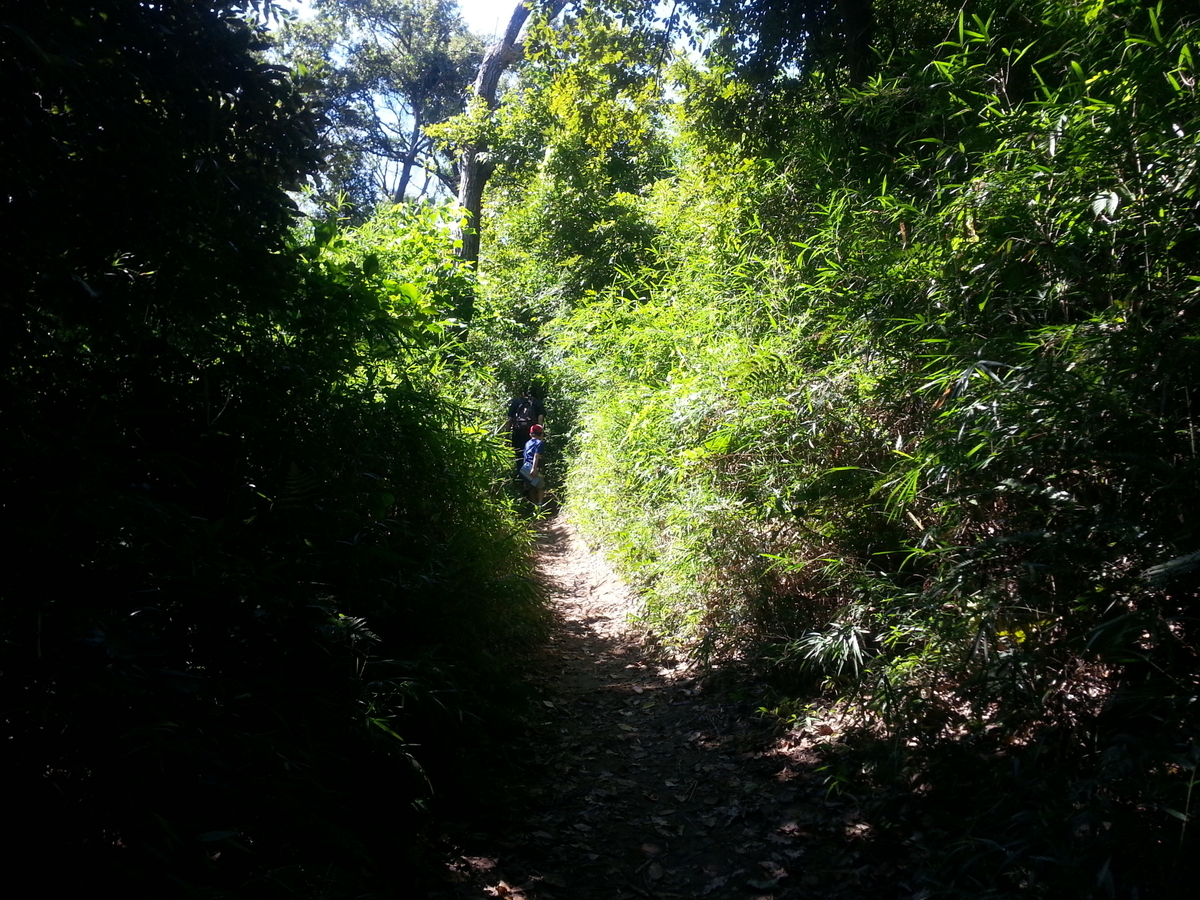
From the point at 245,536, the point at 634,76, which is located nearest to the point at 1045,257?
the point at 245,536

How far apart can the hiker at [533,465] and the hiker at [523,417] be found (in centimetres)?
40

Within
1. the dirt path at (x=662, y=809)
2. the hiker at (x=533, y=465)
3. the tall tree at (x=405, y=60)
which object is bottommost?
the dirt path at (x=662, y=809)

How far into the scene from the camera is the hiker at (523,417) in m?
10.5

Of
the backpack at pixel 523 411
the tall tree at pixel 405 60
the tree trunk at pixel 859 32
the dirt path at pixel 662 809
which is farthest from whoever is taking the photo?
the tall tree at pixel 405 60

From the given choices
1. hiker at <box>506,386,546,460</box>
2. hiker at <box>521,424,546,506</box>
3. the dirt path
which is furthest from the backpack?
the dirt path

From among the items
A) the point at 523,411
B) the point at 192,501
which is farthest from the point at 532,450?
the point at 192,501

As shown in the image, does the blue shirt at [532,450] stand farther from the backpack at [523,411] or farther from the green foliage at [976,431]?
the green foliage at [976,431]

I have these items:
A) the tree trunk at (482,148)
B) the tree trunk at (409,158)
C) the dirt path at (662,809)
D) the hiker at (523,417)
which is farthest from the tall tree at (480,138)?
the tree trunk at (409,158)

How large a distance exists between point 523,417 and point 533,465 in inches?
49.1

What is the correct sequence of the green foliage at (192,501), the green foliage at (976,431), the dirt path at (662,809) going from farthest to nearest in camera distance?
1. the dirt path at (662,809)
2. the green foliage at (976,431)
3. the green foliage at (192,501)

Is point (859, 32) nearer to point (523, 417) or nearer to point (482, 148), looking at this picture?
point (523, 417)

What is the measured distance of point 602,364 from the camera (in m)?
8.20

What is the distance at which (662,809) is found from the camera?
3461 millimetres

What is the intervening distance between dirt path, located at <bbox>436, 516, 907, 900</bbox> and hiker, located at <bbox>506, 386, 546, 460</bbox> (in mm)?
5813
